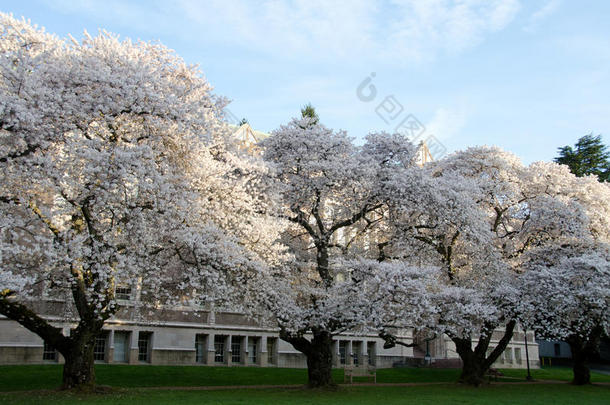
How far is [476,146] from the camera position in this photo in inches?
1334

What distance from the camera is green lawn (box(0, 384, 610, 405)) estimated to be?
18828 millimetres

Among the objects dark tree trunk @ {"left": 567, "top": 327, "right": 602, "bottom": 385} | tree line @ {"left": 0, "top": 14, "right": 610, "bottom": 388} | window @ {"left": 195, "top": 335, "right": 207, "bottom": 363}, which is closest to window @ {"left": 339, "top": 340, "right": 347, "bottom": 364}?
window @ {"left": 195, "top": 335, "right": 207, "bottom": 363}

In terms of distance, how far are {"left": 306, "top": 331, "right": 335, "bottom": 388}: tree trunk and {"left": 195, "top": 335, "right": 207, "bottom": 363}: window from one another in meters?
15.1

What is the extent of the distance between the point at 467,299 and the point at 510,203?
8.96 m

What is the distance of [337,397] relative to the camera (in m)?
22.9

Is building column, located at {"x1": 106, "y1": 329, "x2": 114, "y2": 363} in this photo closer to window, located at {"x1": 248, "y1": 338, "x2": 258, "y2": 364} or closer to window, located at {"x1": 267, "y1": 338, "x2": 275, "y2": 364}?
window, located at {"x1": 248, "y1": 338, "x2": 258, "y2": 364}

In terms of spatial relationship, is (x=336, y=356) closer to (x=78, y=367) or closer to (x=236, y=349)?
(x=236, y=349)

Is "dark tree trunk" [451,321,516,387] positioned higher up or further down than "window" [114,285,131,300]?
further down

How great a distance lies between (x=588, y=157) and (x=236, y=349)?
44.0m

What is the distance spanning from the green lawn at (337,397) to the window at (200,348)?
48.2 feet

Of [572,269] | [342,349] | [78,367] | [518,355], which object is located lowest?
[518,355]

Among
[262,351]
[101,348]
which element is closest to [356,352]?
[262,351]

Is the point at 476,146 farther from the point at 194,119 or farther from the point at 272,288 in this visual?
the point at 194,119

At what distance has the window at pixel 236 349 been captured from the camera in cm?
4062
